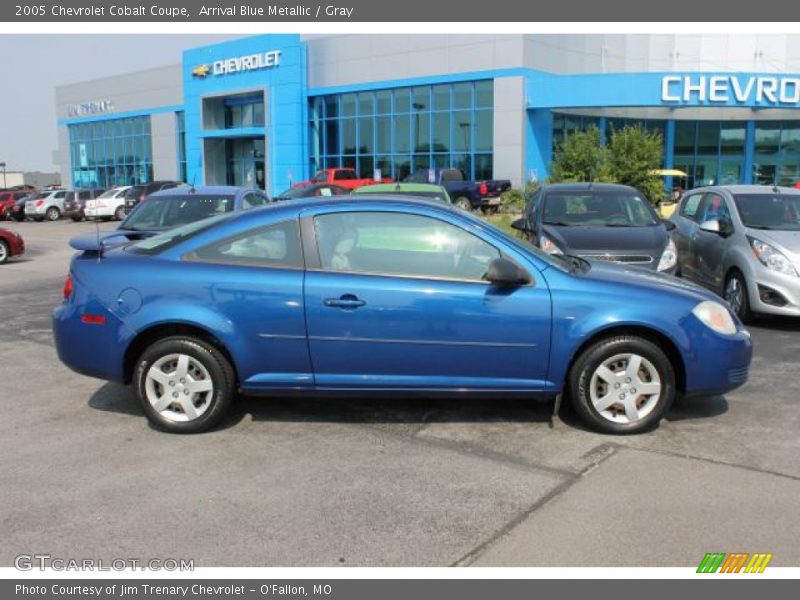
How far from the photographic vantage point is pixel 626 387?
4996 millimetres

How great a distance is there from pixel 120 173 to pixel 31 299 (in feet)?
153

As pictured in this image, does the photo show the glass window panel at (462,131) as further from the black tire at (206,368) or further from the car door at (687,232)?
the black tire at (206,368)

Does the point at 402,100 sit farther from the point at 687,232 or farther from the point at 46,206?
the point at 687,232

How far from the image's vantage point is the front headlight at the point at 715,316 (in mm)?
5020

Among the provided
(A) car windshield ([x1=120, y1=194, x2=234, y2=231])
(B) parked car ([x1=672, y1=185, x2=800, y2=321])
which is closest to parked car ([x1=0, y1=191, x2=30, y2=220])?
(A) car windshield ([x1=120, y1=194, x2=234, y2=231])

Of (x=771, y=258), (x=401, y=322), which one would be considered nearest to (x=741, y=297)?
(x=771, y=258)

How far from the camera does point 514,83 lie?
103ft

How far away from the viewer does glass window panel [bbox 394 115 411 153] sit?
117 feet

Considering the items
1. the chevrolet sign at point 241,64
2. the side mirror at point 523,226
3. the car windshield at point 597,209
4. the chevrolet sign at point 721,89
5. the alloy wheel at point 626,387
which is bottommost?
the alloy wheel at point 626,387

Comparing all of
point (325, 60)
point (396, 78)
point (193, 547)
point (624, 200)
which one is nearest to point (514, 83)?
point (396, 78)

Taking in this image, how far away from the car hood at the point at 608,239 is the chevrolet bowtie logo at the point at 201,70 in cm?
3922

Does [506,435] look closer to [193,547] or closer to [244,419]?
[244,419]

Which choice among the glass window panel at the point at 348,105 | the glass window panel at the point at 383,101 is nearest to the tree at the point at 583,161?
the glass window panel at the point at 383,101

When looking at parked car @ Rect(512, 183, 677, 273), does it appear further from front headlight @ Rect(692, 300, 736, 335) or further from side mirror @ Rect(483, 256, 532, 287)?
A: side mirror @ Rect(483, 256, 532, 287)
